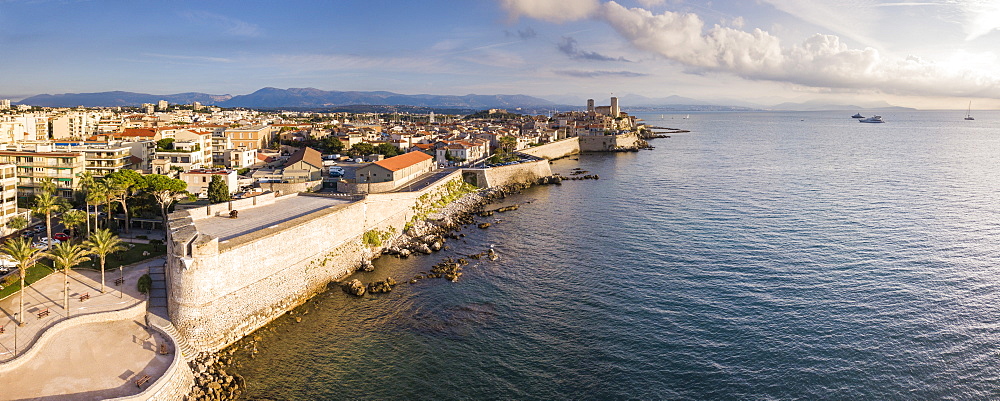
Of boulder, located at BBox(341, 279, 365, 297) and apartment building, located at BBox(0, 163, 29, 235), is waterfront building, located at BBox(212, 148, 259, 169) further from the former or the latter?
boulder, located at BBox(341, 279, 365, 297)

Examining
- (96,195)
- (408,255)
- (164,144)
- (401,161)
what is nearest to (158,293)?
(96,195)

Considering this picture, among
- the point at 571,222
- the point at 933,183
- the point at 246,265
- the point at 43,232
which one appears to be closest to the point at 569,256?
the point at 571,222

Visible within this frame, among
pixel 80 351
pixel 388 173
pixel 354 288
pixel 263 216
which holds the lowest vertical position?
pixel 354 288

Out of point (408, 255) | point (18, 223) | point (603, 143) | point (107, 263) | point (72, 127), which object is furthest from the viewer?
point (603, 143)

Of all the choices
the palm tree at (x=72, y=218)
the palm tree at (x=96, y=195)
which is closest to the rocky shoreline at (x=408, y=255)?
the palm tree at (x=96, y=195)

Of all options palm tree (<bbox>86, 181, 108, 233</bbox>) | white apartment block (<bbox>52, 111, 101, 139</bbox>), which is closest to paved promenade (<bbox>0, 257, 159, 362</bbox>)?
palm tree (<bbox>86, 181, 108, 233</bbox>)

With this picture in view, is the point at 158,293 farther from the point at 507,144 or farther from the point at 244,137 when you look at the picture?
the point at 507,144
